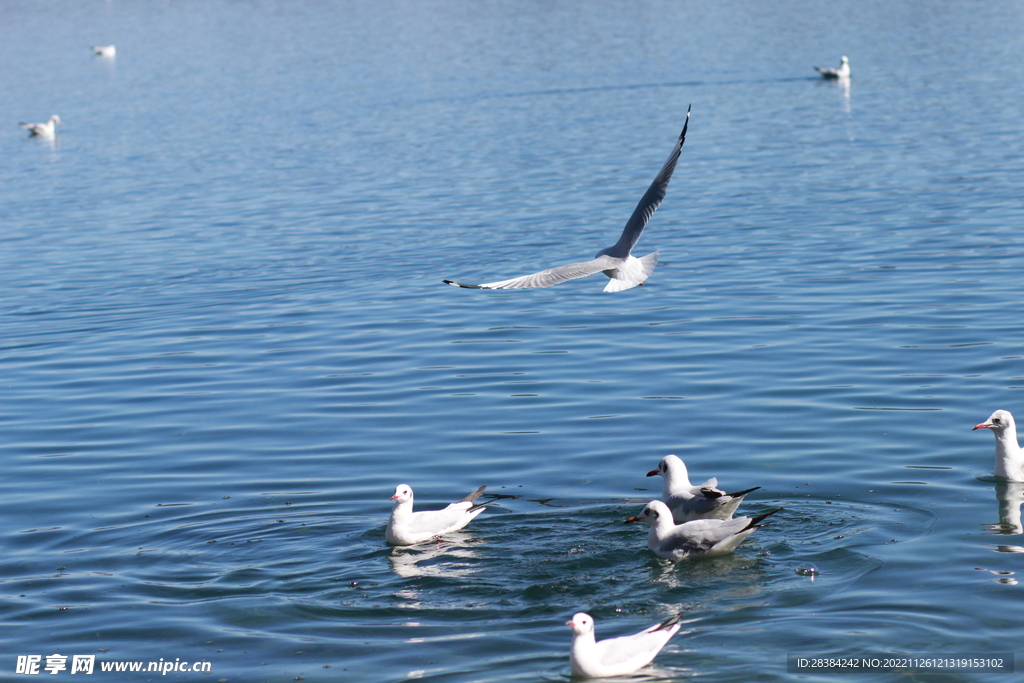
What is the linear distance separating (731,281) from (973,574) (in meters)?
11.7

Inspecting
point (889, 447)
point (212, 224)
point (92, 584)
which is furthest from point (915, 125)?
point (92, 584)

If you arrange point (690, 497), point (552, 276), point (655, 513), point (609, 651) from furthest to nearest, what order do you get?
point (552, 276), point (690, 497), point (655, 513), point (609, 651)

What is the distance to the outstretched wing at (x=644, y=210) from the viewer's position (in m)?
14.6

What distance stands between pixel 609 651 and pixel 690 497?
2.96 m

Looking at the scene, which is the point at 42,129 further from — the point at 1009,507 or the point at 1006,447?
the point at 1009,507

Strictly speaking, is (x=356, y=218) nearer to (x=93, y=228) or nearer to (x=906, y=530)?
(x=93, y=228)

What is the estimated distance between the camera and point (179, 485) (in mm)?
14078

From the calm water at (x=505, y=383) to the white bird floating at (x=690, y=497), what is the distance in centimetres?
41

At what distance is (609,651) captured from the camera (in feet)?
30.3

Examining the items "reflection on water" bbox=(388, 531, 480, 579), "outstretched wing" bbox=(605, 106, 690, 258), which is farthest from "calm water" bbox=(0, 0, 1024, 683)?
"outstretched wing" bbox=(605, 106, 690, 258)

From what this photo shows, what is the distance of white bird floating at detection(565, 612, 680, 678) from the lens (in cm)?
915

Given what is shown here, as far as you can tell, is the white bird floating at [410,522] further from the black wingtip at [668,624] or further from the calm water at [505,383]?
the black wingtip at [668,624]

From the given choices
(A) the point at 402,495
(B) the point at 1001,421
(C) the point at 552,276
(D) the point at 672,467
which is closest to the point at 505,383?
(C) the point at 552,276

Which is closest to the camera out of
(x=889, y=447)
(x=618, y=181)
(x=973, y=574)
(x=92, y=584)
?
(x=973, y=574)
